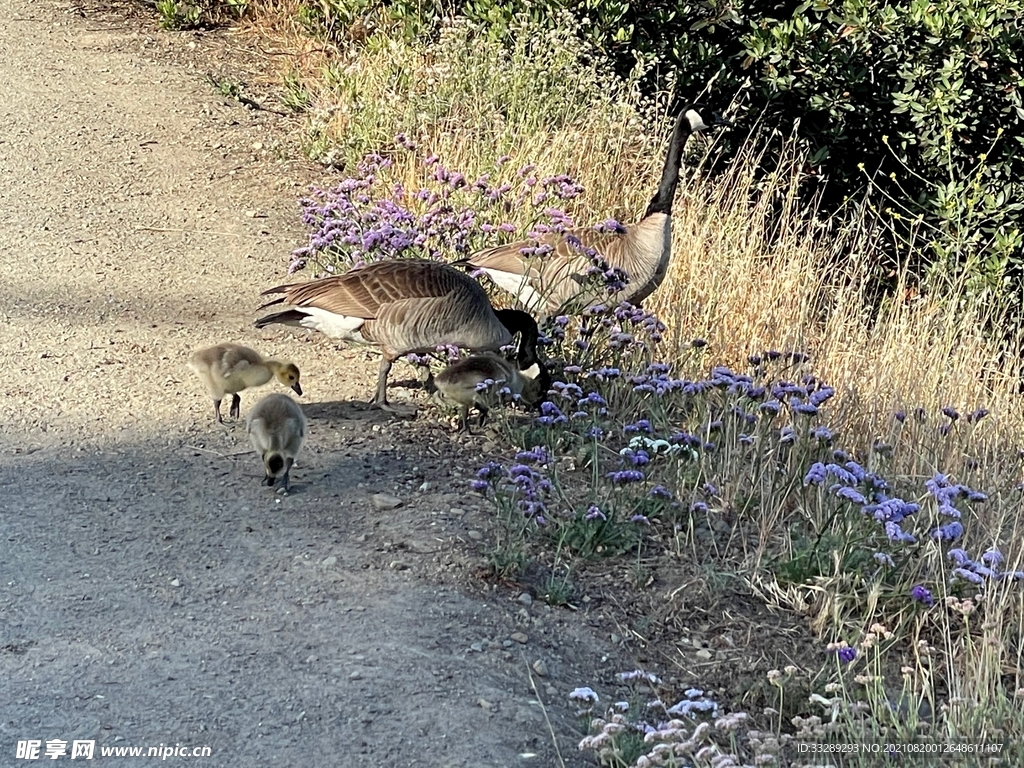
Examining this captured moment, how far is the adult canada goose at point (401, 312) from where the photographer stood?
6434mm

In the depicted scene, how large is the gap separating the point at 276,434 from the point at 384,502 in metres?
0.56

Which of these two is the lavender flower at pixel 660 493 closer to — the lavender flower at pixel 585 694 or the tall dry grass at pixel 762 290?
the tall dry grass at pixel 762 290

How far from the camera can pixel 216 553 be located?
5012 millimetres

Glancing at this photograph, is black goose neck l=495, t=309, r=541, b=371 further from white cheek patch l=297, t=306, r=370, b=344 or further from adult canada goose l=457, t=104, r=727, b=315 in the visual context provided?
white cheek patch l=297, t=306, r=370, b=344

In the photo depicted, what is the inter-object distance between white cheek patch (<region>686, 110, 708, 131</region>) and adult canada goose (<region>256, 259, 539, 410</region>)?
2.80 m

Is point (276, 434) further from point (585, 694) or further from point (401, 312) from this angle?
point (585, 694)

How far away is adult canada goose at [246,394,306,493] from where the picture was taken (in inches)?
214

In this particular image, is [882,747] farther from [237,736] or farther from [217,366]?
[217,366]

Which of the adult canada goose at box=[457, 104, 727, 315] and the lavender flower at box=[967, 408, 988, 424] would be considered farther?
the adult canada goose at box=[457, 104, 727, 315]

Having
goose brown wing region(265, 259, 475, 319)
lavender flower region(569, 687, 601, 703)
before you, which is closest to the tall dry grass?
lavender flower region(569, 687, 601, 703)

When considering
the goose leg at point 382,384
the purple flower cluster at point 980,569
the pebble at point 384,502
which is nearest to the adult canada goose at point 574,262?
the goose leg at point 382,384

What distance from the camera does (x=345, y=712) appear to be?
4.03m

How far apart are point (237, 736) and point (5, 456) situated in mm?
2536

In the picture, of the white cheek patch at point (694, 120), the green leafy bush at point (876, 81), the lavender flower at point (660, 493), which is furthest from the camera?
the green leafy bush at point (876, 81)
